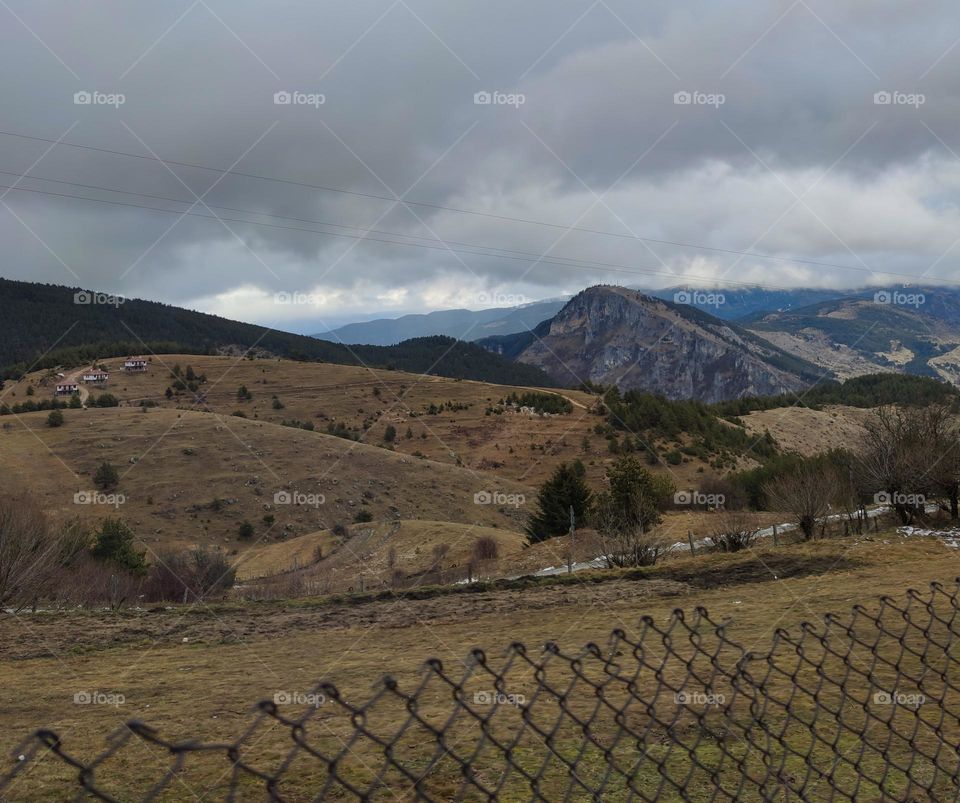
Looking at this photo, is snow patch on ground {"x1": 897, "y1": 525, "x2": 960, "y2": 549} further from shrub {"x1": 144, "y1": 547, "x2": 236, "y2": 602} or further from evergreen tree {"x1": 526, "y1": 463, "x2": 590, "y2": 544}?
shrub {"x1": 144, "y1": 547, "x2": 236, "y2": 602}

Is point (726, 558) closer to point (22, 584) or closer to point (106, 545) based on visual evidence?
point (22, 584)

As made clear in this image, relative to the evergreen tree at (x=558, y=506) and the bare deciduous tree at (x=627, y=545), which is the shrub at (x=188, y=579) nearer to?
the bare deciduous tree at (x=627, y=545)

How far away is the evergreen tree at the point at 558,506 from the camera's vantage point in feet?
144

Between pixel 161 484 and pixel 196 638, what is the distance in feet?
176
